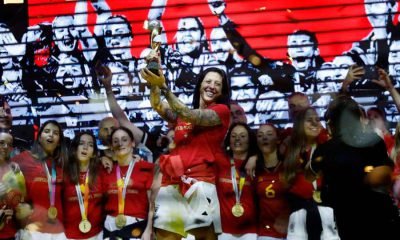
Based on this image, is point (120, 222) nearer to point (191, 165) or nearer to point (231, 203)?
point (231, 203)

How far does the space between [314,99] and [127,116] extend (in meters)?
1.93

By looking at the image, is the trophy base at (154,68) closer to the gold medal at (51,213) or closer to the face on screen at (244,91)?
the gold medal at (51,213)

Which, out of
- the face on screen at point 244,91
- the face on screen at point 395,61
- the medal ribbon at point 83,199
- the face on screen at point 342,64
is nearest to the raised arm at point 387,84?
the face on screen at point 395,61

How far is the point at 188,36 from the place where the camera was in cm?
908

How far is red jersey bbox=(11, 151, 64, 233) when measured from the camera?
25.8ft

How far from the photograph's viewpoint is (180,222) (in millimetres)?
6551

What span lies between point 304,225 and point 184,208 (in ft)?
4.08

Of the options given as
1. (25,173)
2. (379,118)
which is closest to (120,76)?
(25,173)

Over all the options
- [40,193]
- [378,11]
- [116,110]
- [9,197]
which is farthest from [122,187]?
[378,11]

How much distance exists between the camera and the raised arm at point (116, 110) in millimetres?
8602

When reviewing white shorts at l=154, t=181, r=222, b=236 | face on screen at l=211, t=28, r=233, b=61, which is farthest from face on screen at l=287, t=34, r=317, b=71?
white shorts at l=154, t=181, r=222, b=236

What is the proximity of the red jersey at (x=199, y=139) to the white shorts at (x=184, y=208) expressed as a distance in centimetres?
19

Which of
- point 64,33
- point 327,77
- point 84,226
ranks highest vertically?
point 64,33

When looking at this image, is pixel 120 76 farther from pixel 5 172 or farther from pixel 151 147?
pixel 5 172
